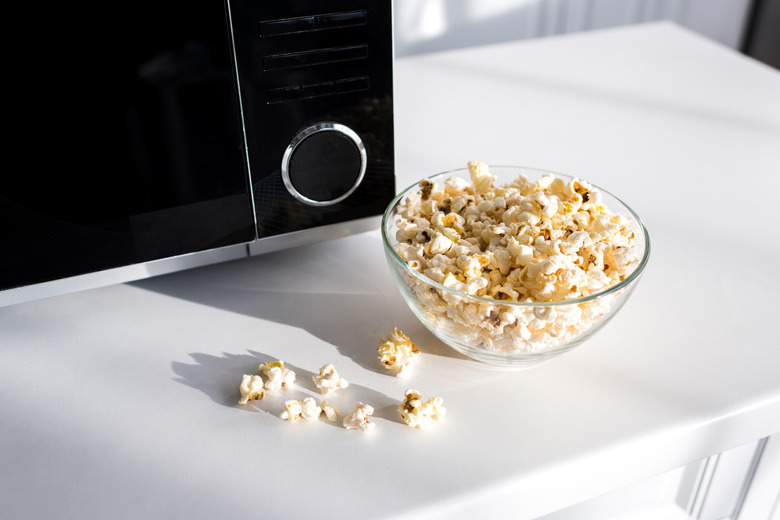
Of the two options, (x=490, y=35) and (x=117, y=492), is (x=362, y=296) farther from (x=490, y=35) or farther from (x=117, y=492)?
Result: (x=490, y=35)

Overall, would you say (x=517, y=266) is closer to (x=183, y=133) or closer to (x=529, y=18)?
(x=183, y=133)

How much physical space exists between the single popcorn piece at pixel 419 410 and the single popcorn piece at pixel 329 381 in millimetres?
54

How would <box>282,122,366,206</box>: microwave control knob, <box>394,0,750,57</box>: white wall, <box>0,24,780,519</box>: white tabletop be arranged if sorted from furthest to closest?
<box>394,0,750,57</box>: white wall → <box>282,122,366,206</box>: microwave control knob → <box>0,24,780,519</box>: white tabletop

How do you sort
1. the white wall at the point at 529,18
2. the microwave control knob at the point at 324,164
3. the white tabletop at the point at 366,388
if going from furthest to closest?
the white wall at the point at 529,18 < the microwave control knob at the point at 324,164 < the white tabletop at the point at 366,388

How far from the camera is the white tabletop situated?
0.49m

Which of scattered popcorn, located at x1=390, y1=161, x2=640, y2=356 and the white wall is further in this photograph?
the white wall

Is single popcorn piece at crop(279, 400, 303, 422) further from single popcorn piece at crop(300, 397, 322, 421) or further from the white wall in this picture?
the white wall

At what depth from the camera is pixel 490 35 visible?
2.13 metres

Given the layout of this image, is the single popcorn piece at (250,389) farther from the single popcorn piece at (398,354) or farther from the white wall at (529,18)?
the white wall at (529,18)

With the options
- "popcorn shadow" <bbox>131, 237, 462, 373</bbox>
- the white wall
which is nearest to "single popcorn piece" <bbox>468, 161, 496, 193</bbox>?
"popcorn shadow" <bbox>131, 237, 462, 373</bbox>

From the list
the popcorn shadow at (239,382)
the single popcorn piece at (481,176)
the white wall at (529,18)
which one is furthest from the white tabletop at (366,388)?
the white wall at (529,18)

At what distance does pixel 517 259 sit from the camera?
1.75 ft

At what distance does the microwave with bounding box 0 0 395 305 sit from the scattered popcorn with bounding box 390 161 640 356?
0.33ft

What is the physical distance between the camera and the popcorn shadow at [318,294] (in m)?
0.62
